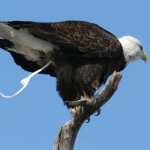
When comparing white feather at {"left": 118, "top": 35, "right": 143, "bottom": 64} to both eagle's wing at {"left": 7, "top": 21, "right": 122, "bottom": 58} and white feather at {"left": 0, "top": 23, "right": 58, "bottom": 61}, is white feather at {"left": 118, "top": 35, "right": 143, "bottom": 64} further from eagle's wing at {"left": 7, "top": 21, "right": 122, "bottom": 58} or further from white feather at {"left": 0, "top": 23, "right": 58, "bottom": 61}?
white feather at {"left": 0, "top": 23, "right": 58, "bottom": 61}

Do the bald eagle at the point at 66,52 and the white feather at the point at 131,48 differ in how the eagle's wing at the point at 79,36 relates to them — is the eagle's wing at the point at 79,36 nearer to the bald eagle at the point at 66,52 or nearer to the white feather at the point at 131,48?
the bald eagle at the point at 66,52

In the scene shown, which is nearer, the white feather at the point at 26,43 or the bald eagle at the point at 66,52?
the white feather at the point at 26,43

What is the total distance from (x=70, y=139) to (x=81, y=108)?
40 cm

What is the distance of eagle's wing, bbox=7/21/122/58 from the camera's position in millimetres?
8500

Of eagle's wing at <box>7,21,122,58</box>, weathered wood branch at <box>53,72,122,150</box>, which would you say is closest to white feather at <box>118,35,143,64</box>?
eagle's wing at <box>7,21,122,58</box>

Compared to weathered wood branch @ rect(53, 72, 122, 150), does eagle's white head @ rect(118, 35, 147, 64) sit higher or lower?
higher

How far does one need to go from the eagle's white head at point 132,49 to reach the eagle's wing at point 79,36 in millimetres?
281

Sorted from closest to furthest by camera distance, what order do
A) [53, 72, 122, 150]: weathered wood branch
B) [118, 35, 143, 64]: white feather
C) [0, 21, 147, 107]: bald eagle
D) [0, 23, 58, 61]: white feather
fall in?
[53, 72, 122, 150]: weathered wood branch < [0, 23, 58, 61]: white feather < [0, 21, 147, 107]: bald eagle < [118, 35, 143, 64]: white feather

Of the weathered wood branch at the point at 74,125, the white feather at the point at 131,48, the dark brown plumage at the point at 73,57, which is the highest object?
the white feather at the point at 131,48

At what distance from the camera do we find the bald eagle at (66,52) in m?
8.48

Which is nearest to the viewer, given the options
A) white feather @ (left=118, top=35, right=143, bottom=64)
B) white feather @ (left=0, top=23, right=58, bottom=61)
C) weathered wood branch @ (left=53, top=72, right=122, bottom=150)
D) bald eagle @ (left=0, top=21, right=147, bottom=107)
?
weathered wood branch @ (left=53, top=72, right=122, bottom=150)

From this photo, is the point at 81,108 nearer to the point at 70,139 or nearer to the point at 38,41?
the point at 70,139

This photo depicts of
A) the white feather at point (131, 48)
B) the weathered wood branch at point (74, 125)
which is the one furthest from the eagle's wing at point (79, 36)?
the weathered wood branch at point (74, 125)

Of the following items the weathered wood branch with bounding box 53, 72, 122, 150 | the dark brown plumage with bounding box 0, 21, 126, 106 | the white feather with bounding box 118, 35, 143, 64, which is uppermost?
the white feather with bounding box 118, 35, 143, 64
